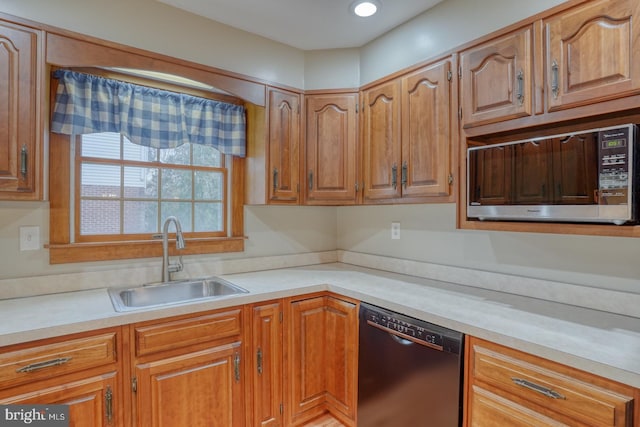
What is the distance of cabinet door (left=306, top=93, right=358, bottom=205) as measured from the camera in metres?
2.35

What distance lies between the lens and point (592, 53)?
4.29 feet

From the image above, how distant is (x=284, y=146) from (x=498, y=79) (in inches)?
51.8

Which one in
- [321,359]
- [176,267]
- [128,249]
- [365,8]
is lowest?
[321,359]

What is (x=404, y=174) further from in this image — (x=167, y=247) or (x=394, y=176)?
(x=167, y=247)

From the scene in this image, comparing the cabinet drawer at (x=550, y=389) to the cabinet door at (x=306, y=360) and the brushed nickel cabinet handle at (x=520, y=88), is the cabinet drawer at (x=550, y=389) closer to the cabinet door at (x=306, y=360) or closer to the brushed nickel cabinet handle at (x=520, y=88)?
the cabinet door at (x=306, y=360)

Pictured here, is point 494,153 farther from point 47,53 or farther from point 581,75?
point 47,53

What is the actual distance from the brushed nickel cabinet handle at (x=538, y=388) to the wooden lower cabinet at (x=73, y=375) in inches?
62.1

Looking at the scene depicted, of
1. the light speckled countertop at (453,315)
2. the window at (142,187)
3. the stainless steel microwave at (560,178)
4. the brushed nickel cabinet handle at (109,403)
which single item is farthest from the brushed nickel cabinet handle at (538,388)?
the window at (142,187)

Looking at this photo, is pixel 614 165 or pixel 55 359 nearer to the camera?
pixel 614 165

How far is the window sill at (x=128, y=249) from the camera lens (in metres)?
1.85

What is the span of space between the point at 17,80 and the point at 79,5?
53cm

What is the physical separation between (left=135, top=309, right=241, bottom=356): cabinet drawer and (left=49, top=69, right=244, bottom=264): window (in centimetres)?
69

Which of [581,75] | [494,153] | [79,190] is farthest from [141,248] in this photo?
[581,75]

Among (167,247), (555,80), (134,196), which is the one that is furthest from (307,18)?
(167,247)
